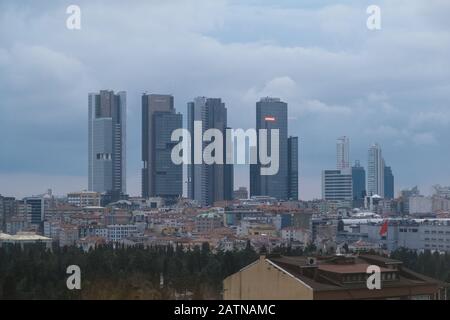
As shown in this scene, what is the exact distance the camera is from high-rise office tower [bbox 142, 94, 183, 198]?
9000 mm

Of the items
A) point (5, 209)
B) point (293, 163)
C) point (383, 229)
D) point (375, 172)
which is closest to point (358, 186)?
point (383, 229)

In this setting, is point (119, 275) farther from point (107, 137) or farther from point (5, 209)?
point (5, 209)

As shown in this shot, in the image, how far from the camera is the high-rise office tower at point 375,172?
7.38m

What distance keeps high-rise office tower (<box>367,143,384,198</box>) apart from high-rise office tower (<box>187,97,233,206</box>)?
1.38 meters

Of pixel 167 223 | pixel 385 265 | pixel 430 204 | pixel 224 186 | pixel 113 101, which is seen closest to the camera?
pixel 385 265

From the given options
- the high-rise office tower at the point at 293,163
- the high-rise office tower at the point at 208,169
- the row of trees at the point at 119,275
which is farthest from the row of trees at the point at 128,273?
the high-rise office tower at the point at 293,163

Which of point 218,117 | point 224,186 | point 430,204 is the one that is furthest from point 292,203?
point 218,117

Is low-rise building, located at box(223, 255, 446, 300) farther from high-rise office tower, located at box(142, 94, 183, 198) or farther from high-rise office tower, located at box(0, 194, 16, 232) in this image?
high-rise office tower, located at box(0, 194, 16, 232)

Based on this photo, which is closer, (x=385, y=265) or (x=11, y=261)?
(x=385, y=265)

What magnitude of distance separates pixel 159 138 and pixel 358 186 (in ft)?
17.5

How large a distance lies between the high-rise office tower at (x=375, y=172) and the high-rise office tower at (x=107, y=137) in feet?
7.81

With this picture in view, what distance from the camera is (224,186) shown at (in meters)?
10.9
